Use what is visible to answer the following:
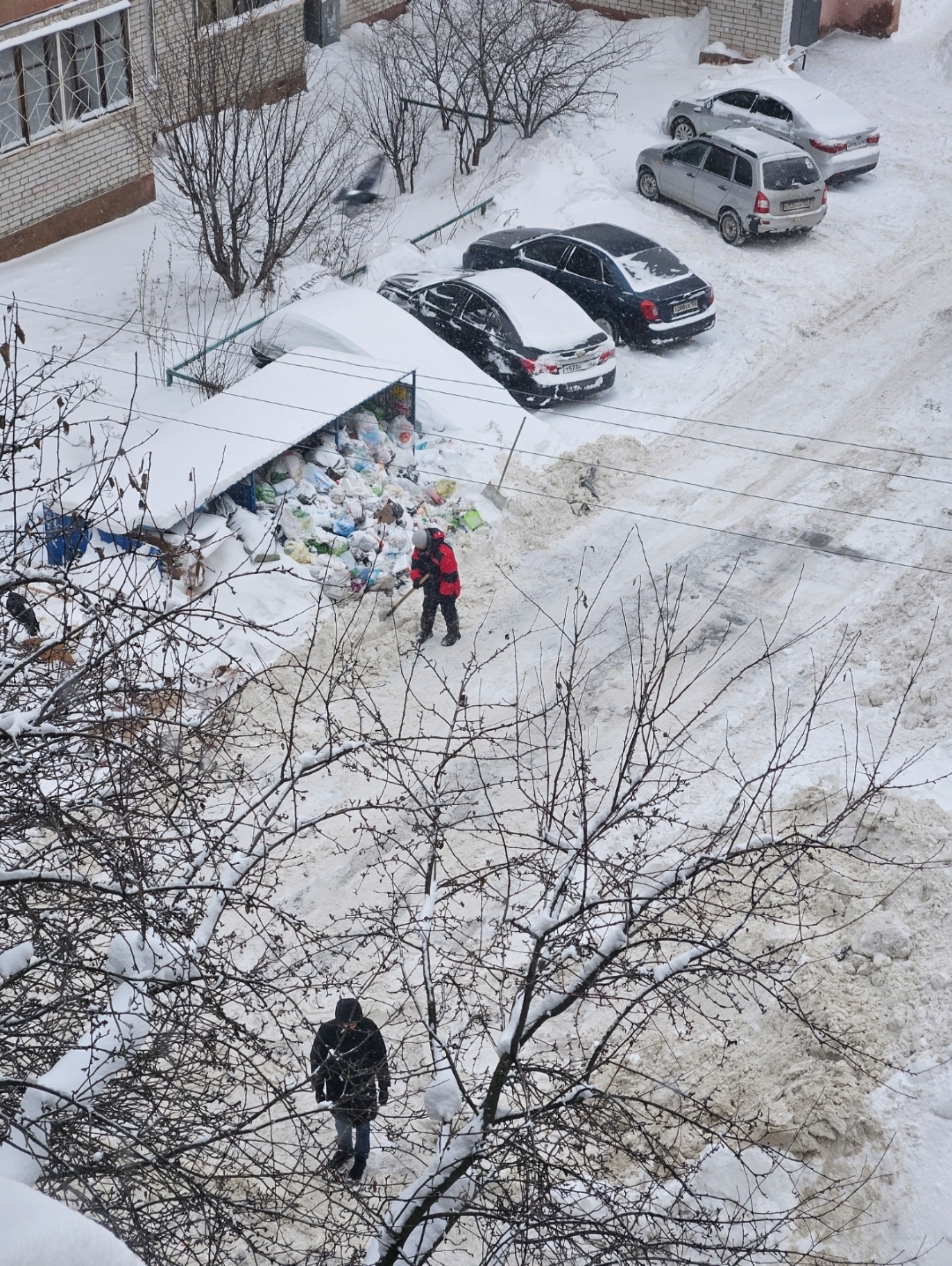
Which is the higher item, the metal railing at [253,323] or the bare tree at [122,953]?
the bare tree at [122,953]

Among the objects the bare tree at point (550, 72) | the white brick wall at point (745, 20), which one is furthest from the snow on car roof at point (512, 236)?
the white brick wall at point (745, 20)

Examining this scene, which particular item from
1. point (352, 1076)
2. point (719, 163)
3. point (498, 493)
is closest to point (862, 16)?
point (719, 163)

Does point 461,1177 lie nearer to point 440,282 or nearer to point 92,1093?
point 92,1093

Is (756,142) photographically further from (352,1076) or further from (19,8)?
(352,1076)

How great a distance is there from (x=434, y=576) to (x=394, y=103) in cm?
1129

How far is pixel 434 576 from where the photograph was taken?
40.5ft

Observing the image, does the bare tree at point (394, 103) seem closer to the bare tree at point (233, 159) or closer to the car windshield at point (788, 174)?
the bare tree at point (233, 159)

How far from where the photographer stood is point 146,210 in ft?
65.0

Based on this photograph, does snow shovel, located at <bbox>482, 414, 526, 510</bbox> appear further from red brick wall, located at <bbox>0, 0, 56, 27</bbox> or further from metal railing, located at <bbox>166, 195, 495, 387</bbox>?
red brick wall, located at <bbox>0, 0, 56, 27</bbox>

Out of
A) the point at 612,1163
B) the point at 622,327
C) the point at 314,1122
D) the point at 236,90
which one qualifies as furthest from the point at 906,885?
the point at 236,90

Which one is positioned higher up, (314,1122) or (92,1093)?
(92,1093)

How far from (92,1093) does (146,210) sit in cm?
1653

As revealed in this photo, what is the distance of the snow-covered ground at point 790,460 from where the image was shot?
28.8ft

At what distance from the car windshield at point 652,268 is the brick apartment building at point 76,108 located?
4833 mm
